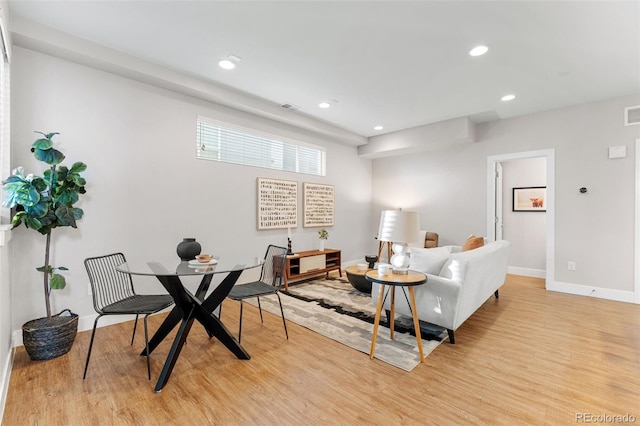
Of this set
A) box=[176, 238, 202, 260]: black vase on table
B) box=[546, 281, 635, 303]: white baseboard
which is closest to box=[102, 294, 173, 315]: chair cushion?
box=[176, 238, 202, 260]: black vase on table

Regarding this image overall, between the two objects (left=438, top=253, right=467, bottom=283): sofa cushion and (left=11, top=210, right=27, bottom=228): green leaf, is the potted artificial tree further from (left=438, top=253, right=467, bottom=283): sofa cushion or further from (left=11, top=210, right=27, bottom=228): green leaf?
(left=438, top=253, right=467, bottom=283): sofa cushion

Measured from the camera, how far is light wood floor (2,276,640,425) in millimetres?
1732

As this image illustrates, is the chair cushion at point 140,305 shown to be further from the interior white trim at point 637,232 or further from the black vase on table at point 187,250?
the interior white trim at point 637,232

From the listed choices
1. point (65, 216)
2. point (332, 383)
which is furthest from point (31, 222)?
point (332, 383)

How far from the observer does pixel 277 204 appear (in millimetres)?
4750

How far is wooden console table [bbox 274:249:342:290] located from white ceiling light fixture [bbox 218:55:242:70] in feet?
8.97

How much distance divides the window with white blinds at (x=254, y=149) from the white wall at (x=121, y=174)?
0.13 meters

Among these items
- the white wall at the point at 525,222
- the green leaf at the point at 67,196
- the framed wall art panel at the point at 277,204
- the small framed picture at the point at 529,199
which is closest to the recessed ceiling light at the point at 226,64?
the framed wall art panel at the point at 277,204

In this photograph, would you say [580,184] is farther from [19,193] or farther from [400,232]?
[19,193]

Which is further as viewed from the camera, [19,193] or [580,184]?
[580,184]

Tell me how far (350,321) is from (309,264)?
179cm

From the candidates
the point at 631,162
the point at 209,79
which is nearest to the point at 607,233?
the point at 631,162

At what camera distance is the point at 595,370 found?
222cm

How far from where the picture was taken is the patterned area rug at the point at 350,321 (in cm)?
250
